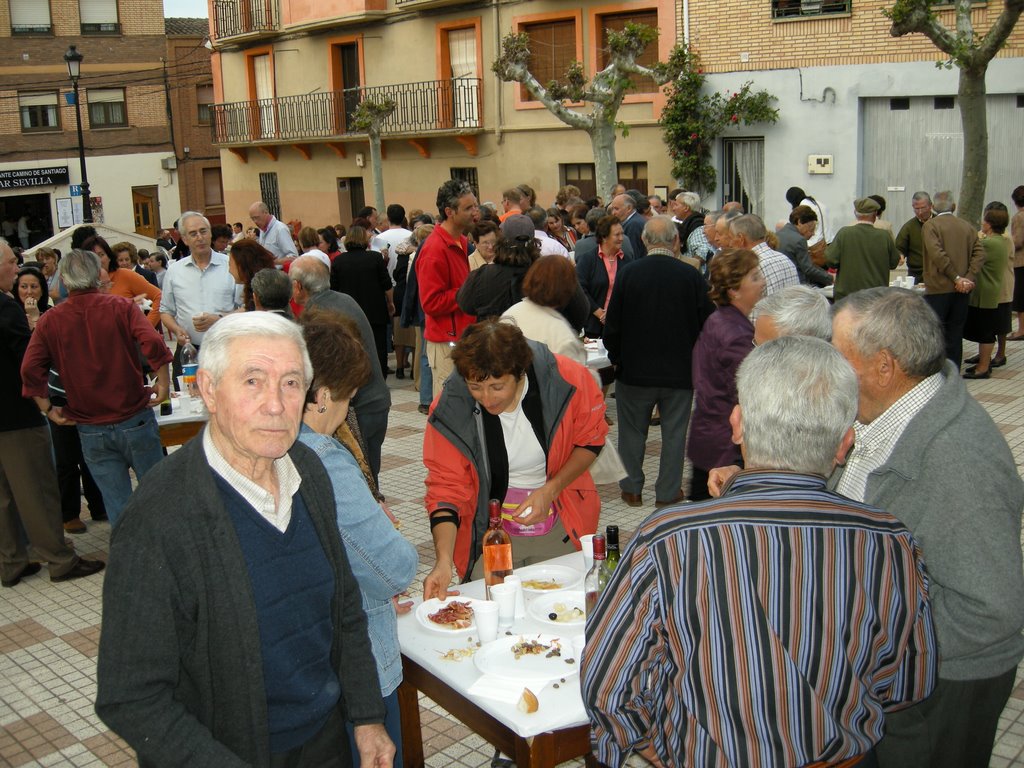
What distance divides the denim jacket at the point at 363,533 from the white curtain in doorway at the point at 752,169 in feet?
51.9

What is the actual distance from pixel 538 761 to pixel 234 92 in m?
29.1

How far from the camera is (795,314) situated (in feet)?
13.6

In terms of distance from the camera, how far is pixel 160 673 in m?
2.02

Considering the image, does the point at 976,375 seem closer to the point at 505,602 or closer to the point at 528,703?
the point at 505,602

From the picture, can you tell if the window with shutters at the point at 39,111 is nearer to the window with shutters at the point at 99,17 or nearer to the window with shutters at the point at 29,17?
the window with shutters at the point at 29,17

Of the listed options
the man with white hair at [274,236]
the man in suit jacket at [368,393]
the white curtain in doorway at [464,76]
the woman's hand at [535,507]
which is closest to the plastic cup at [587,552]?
the woman's hand at [535,507]

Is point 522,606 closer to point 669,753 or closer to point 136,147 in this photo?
point 669,753

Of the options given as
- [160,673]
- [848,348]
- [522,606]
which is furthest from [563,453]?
[160,673]

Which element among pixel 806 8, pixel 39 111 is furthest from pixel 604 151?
pixel 39 111

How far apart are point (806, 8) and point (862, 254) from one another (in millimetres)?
8861

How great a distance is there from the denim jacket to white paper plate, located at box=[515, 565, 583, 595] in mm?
872

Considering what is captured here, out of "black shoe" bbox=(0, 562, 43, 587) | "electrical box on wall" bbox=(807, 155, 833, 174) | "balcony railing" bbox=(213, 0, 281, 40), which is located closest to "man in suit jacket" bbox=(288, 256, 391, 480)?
"black shoe" bbox=(0, 562, 43, 587)

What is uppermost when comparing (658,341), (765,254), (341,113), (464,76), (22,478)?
(464,76)

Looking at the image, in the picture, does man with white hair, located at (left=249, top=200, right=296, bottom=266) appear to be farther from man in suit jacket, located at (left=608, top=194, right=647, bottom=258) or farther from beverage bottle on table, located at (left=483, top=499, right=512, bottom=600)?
beverage bottle on table, located at (left=483, top=499, right=512, bottom=600)
